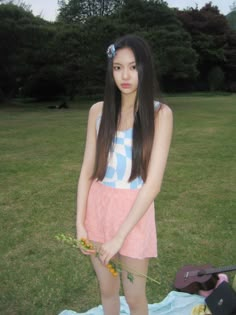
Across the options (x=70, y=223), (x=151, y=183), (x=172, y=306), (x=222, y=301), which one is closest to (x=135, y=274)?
(x=151, y=183)

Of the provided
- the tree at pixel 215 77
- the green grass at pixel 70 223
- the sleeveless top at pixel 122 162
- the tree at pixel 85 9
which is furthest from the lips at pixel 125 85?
the tree at pixel 215 77

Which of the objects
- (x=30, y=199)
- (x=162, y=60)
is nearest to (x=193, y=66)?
(x=162, y=60)

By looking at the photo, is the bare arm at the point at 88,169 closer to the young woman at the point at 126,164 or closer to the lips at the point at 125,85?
the young woman at the point at 126,164

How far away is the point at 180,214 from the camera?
15.8 feet

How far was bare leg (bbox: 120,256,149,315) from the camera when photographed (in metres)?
1.93

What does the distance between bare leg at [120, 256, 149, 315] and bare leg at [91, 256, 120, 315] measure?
4.6 inches

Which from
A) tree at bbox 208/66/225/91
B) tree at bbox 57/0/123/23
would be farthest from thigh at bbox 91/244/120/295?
tree at bbox 208/66/225/91

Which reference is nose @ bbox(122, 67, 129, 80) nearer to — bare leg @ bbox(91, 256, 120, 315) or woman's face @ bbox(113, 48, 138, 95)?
woman's face @ bbox(113, 48, 138, 95)

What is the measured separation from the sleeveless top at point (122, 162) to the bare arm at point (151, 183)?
0.10m

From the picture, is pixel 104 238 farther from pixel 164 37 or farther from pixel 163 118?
pixel 164 37

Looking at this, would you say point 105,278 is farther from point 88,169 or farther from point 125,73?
point 125,73

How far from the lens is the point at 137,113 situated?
186 centimetres

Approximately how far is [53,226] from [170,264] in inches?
58.2

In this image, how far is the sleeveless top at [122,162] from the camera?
188cm
